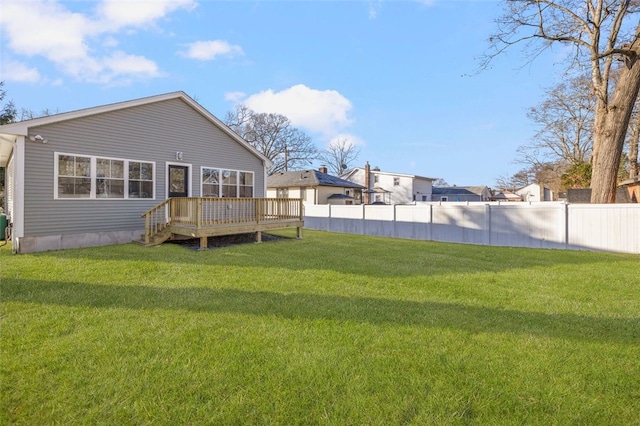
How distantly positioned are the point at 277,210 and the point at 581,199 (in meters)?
11.2

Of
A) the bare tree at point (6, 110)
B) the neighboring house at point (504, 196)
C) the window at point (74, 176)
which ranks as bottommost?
the window at point (74, 176)

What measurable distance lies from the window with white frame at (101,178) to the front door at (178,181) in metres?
0.62

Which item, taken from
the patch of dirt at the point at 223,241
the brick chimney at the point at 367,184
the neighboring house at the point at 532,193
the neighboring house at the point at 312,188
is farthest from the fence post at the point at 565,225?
the neighboring house at the point at 532,193

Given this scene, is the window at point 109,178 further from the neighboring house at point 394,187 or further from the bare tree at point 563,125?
the neighboring house at point 394,187

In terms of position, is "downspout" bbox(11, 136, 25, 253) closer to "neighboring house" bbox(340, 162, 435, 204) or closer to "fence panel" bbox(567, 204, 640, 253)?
"fence panel" bbox(567, 204, 640, 253)

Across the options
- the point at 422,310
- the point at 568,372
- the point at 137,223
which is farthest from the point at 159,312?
the point at 137,223

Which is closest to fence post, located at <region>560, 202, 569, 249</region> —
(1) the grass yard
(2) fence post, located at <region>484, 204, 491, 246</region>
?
(2) fence post, located at <region>484, 204, 491, 246</region>

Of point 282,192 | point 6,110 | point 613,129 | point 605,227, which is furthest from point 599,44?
point 6,110

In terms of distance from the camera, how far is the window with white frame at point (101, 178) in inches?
342

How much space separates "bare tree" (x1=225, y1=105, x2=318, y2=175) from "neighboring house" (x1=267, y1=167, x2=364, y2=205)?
913 centimetres

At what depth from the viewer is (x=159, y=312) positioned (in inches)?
158

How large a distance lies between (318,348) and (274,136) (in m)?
36.7

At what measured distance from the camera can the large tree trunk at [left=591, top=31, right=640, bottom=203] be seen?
34.3ft

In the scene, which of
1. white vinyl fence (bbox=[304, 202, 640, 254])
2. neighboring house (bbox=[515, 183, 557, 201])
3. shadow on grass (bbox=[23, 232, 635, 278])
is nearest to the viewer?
shadow on grass (bbox=[23, 232, 635, 278])
